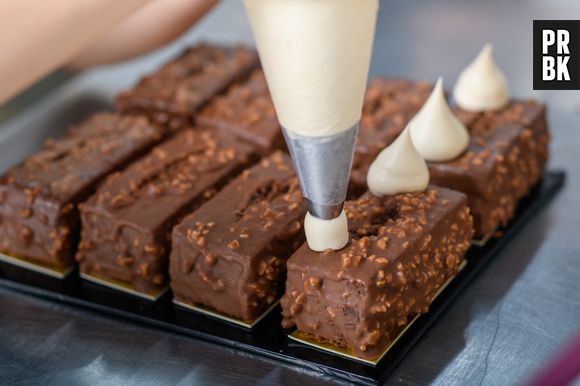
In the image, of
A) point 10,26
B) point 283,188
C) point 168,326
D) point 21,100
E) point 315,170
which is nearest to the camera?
point 315,170

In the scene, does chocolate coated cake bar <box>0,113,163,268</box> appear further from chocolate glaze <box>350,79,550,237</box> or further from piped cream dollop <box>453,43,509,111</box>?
piped cream dollop <box>453,43,509,111</box>

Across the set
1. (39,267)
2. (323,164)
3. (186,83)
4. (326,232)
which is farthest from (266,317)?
(186,83)

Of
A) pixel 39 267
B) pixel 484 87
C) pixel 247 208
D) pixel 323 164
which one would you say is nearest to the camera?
pixel 323 164

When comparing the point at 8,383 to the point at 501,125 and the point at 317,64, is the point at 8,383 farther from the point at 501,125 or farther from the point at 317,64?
the point at 501,125

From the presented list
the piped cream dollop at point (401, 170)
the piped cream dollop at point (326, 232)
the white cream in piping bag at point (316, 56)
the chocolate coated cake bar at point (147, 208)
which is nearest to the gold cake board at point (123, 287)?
the chocolate coated cake bar at point (147, 208)

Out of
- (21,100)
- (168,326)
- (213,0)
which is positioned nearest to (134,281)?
(168,326)

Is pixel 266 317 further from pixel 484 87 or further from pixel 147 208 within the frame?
pixel 484 87
